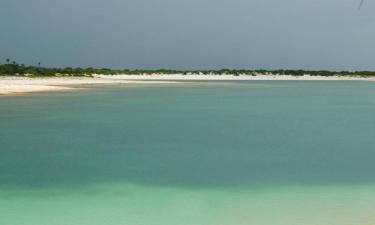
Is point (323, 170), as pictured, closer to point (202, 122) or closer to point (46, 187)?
point (46, 187)

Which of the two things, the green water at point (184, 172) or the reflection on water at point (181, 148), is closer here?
the green water at point (184, 172)

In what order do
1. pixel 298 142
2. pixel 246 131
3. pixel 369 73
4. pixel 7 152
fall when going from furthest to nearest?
pixel 369 73
pixel 246 131
pixel 298 142
pixel 7 152

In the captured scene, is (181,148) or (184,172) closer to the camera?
(184,172)

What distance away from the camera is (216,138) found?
10.8m

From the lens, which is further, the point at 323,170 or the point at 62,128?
the point at 62,128

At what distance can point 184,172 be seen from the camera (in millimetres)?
7281

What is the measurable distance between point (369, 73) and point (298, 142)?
236 feet

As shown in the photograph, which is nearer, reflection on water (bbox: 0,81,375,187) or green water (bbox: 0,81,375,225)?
green water (bbox: 0,81,375,225)

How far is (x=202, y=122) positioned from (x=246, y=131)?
218 centimetres

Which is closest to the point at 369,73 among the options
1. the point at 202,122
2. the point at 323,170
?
the point at 202,122

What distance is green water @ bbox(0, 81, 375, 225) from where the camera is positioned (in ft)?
17.1

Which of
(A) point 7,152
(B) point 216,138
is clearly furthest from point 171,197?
(B) point 216,138

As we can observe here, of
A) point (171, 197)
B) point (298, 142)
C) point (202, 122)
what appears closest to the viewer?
point (171, 197)

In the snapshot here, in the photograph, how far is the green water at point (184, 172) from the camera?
5.22m
